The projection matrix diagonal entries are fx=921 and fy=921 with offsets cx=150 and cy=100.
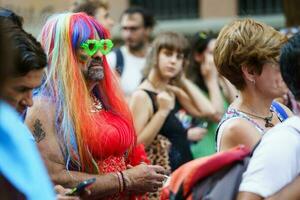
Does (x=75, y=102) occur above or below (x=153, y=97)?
above

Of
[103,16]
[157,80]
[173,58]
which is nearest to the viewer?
[157,80]

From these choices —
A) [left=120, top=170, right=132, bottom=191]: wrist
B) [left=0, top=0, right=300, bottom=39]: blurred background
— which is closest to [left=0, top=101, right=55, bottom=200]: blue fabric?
[left=120, top=170, right=132, bottom=191]: wrist

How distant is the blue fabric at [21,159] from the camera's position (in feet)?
8.80

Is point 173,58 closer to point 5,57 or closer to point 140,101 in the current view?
point 140,101

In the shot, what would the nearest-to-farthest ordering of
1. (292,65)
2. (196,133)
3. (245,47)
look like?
(292,65) → (245,47) → (196,133)

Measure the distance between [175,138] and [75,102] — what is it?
2239 mm

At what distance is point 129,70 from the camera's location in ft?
27.9

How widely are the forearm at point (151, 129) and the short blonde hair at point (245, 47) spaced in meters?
1.99

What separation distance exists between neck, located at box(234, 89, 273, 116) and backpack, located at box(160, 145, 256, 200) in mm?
1072

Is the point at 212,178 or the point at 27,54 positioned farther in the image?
the point at 27,54

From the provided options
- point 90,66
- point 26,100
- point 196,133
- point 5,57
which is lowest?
point 196,133

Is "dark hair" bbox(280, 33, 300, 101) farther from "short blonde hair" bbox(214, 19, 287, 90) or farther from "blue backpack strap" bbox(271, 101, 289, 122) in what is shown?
"blue backpack strap" bbox(271, 101, 289, 122)

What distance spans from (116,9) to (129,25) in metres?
9.15

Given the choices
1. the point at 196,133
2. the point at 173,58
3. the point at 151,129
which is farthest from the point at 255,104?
the point at 196,133
